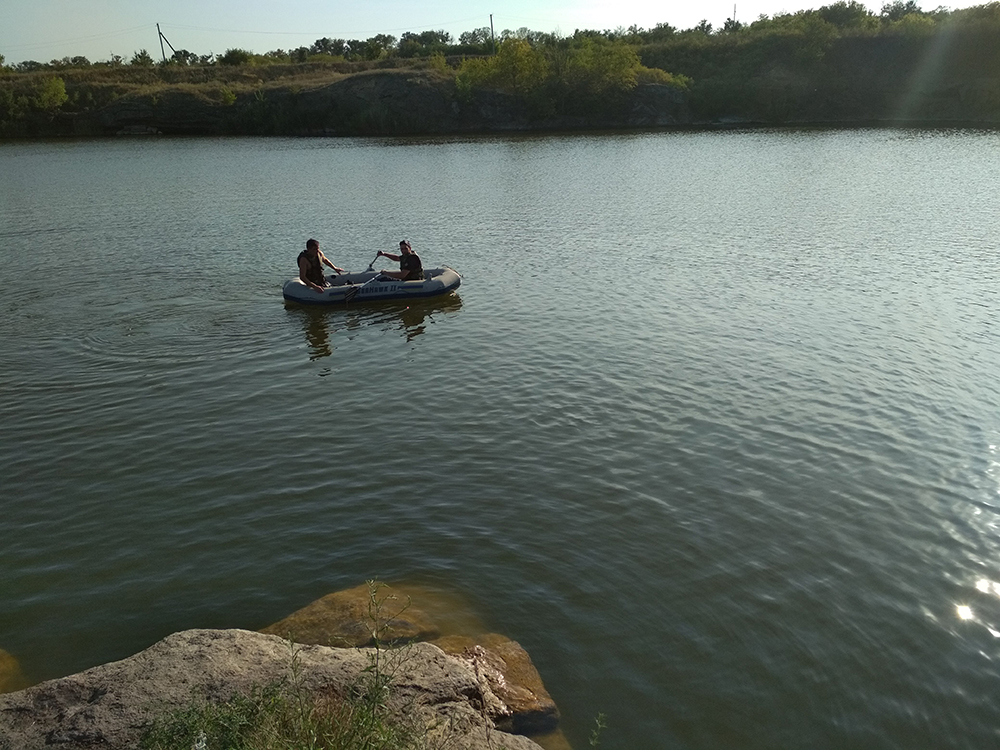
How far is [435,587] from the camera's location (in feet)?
27.7

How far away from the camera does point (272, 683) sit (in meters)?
5.59

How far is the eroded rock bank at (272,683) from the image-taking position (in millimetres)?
5250

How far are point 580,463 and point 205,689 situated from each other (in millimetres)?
6501

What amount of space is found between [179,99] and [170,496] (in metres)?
84.5

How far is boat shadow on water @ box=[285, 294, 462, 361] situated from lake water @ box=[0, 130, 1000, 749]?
6.0 inches

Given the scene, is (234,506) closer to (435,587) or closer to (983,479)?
(435,587)

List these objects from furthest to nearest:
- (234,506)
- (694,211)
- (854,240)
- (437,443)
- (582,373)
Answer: (694,211), (854,240), (582,373), (437,443), (234,506)

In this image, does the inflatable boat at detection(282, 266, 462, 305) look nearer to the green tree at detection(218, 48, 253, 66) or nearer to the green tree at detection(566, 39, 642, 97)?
the green tree at detection(566, 39, 642, 97)

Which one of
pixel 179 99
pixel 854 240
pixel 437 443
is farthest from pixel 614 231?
pixel 179 99

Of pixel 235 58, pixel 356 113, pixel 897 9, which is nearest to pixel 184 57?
pixel 235 58

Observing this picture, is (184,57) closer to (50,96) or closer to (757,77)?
(50,96)

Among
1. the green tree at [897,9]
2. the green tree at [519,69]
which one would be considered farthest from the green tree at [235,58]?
the green tree at [897,9]

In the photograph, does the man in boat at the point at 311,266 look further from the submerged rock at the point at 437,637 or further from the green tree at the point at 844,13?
the green tree at the point at 844,13

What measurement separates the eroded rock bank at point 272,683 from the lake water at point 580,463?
540 mm
